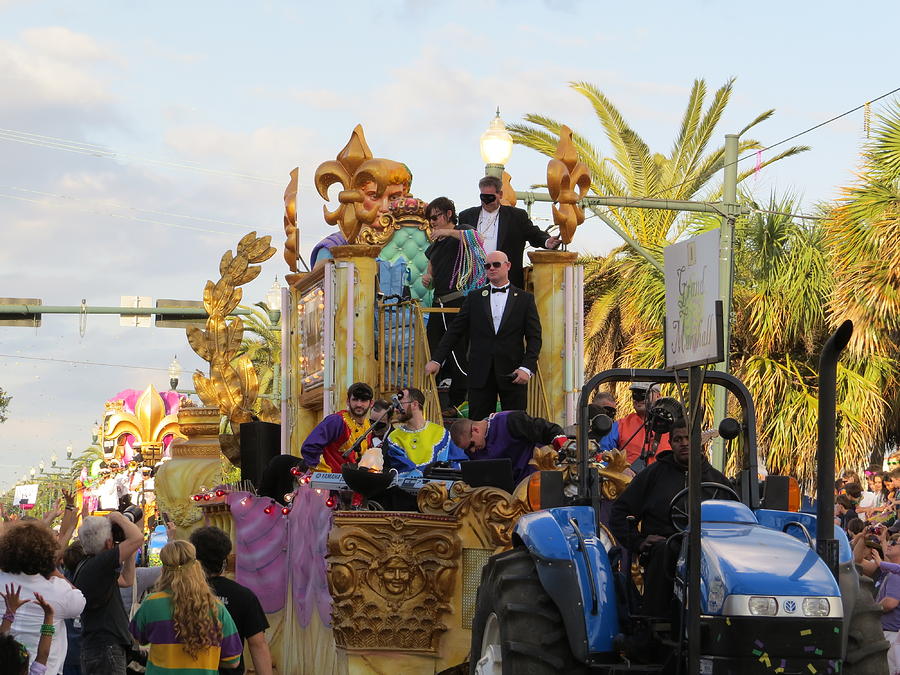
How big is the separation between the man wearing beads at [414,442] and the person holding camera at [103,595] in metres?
2.89

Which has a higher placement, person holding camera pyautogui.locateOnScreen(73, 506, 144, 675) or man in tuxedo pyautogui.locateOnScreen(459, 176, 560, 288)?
man in tuxedo pyautogui.locateOnScreen(459, 176, 560, 288)

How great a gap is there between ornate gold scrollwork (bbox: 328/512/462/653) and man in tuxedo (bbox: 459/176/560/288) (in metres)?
4.55

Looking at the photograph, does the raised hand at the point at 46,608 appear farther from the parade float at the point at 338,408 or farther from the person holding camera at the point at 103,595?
the parade float at the point at 338,408

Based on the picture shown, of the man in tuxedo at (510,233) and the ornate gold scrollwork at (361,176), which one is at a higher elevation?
the ornate gold scrollwork at (361,176)

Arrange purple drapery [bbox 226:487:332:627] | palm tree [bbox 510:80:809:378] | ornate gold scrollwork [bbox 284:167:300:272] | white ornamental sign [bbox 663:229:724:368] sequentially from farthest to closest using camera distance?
palm tree [bbox 510:80:809:378] < ornate gold scrollwork [bbox 284:167:300:272] < purple drapery [bbox 226:487:332:627] < white ornamental sign [bbox 663:229:724:368]

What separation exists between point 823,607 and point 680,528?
3.10ft

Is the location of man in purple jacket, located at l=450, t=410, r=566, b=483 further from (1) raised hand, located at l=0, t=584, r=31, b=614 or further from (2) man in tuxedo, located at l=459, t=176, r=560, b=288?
(1) raised hand, located at l=0, t=584, r=31, b=614

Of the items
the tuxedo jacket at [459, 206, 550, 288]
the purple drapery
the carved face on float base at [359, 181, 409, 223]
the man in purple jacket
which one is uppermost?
the carved face on float base at [359, 181, 409, 223]

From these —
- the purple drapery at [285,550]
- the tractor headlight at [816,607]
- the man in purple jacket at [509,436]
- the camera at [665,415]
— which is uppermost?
the camera at [665,415]

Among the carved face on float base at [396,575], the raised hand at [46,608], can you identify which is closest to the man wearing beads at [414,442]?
the carved face on float base at [396,575]

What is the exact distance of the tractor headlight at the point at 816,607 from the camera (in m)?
6.68

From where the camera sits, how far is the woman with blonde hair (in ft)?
23.6

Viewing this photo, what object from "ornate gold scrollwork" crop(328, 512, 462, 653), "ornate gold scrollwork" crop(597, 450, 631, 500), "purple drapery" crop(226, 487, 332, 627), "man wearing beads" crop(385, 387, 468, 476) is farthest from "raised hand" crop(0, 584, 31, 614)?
"ornate gold scrollwork" crop(597, 450, 631, 500)

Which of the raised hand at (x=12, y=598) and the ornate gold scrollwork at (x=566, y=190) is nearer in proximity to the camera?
the raised hand at (x=12, y=598)
